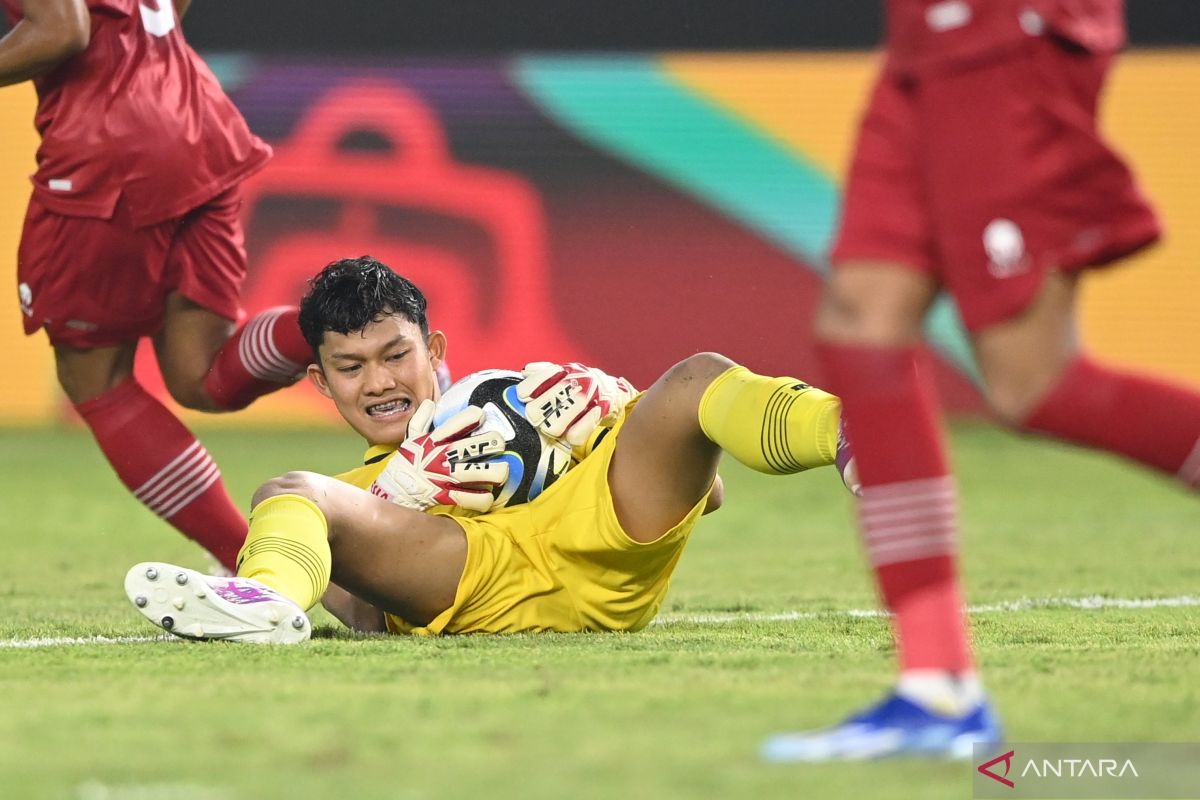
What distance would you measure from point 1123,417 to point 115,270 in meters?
2.74

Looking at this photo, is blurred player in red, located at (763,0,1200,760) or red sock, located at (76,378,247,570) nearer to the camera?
blurred player in red, located at (763,0,1200,760)

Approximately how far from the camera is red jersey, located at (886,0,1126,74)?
90.4 inches

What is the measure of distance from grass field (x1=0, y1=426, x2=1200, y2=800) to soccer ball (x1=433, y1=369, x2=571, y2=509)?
0.32 m

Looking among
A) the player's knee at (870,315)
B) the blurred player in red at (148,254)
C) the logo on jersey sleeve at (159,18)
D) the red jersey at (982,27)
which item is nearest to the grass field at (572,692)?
the blurred player in red at (148,254)

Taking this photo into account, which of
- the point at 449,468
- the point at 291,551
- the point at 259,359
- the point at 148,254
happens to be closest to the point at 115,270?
the point at 148,254

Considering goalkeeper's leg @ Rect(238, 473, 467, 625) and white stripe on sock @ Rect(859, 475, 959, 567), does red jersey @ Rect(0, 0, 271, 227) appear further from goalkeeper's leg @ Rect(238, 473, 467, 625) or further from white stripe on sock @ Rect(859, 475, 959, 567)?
white stripe on sock @ Rect(859, 475, 959, 567)

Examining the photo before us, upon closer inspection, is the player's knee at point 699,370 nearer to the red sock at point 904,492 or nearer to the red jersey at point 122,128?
the red sock at point 904,492

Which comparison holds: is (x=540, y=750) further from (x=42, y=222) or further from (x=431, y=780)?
(x=42, y=222)

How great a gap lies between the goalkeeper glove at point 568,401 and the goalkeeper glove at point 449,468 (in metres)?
0.10

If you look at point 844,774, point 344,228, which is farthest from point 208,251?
point 344,228

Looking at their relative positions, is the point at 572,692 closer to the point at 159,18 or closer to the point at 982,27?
the point at 982,27

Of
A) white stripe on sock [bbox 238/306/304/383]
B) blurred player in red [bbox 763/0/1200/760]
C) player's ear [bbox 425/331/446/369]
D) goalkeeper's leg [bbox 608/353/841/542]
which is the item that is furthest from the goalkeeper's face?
blurred player in red [bbox 763/0/1200/760]

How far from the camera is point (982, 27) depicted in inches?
90.9

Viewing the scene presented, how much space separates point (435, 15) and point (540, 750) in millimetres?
10095
